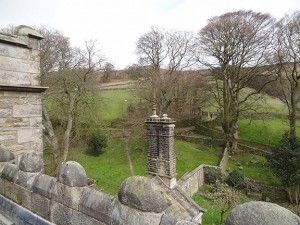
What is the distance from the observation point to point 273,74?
2020cm

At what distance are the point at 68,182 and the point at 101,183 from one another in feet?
46.0

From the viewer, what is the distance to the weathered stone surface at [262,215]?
4.12 ft

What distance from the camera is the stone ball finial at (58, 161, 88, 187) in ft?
8.22

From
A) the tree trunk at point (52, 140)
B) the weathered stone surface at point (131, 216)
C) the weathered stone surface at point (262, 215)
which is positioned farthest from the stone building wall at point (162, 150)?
the weathered stone surface at point (262, 215)

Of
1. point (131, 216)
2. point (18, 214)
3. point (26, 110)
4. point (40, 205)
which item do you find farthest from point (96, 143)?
point (131, 216)

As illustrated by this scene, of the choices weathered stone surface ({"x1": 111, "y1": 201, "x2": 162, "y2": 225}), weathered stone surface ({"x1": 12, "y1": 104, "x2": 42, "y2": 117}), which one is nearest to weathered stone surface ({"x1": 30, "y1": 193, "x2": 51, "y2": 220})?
weathered stone surface ({"x1": 111, "y1": 201, "x2": 162, "y2": 225})

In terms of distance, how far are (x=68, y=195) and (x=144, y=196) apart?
41.5 inches

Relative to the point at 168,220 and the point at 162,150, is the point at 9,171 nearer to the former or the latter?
the point at 168,220

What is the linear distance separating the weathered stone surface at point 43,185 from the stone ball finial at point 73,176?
0.32m

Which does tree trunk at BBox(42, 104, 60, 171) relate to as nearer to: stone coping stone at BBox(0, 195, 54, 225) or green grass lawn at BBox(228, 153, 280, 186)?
stone coping stone at BBox(0, 195, 54, 225)

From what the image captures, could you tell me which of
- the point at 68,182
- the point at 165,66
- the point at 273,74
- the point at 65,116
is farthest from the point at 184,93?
the point at 68,182

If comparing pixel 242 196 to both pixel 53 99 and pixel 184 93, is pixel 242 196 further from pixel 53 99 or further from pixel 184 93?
pixel 53 99

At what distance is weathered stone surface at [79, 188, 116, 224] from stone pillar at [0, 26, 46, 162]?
3.01 meters

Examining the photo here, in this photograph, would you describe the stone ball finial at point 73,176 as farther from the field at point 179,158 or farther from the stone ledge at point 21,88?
the field at point 179,158
